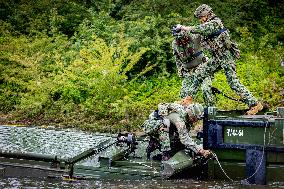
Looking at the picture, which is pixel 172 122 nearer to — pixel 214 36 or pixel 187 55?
pixel 214 36

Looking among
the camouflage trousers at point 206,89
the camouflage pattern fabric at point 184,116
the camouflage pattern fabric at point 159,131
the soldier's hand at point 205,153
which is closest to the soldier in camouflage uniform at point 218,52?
the camouflage trousers at point 206,89

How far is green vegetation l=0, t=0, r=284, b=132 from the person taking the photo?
13711 millimetres

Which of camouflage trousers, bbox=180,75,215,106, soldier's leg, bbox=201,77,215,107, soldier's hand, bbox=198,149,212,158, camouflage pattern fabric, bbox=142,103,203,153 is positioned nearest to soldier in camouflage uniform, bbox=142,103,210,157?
camouflage pattern fabric, bbox=142,103,203,153

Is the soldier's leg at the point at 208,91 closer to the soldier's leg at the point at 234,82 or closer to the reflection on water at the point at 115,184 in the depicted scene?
the soldier's leg at the point at 234,82

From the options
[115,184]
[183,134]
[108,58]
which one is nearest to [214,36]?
[183,134]

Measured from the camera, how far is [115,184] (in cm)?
739

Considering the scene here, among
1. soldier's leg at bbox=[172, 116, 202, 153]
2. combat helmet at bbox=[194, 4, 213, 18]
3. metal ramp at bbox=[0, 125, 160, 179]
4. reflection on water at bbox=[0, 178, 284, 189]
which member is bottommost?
reflection on water at bbox=[0, 178, 284, 189]

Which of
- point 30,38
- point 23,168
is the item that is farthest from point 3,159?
point 30,38

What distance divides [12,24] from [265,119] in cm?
1345

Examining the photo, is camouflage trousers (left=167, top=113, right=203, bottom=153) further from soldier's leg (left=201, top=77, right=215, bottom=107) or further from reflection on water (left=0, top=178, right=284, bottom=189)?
soldier's leg (left=201, top=77, right=215, bottom=107)

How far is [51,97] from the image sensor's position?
47.5 ft

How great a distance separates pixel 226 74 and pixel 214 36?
700 mm

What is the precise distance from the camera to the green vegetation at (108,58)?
45.0ft

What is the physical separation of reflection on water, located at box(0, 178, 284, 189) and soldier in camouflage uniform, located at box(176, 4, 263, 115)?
1.56 metres
